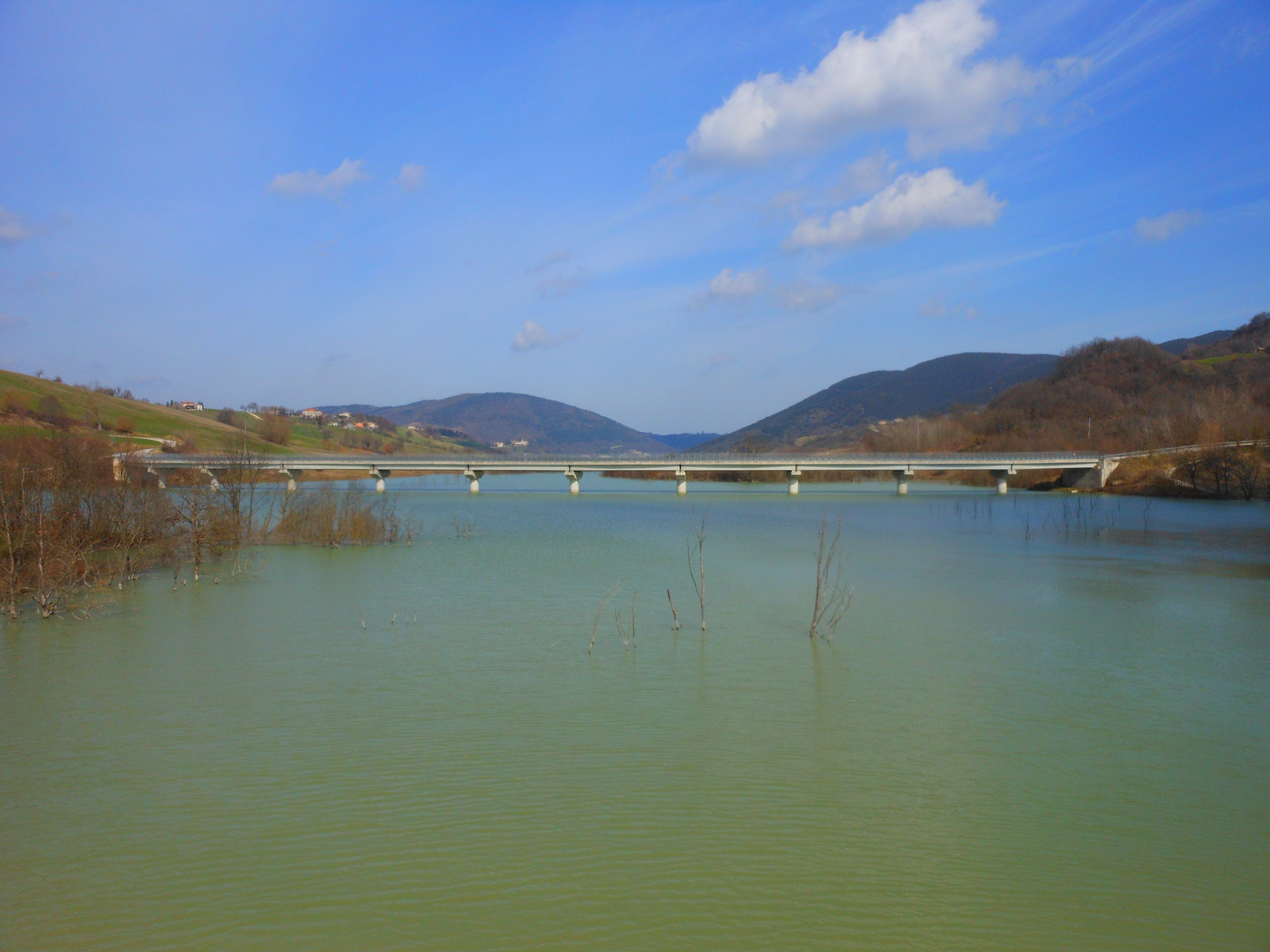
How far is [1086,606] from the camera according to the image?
20062 mm

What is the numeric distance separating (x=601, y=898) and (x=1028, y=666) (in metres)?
10.5

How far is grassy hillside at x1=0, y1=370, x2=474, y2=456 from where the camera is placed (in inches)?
2992

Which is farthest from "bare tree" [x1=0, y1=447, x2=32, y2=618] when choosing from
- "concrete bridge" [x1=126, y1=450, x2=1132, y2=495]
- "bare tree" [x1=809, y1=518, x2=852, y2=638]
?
"concrete bridge" [x1=126, y1=450, x2=1132, y2=495]

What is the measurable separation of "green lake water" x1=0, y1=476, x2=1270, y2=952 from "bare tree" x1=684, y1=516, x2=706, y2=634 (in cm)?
57

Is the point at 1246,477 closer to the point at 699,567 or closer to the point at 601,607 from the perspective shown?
the point at 699,567

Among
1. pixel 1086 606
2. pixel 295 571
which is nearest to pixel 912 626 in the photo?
pixel 1086 606

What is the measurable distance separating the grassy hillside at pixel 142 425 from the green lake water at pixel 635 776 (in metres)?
A: 51.5

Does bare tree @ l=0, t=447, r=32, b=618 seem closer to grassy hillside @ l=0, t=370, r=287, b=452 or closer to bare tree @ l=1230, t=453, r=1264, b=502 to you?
grassy hillside @ l=0, t=370, r=287, b=452

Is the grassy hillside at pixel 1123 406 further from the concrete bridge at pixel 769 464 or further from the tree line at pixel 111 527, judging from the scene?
the tree line at pixel 111 527

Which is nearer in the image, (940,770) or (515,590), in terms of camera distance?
(940,770)

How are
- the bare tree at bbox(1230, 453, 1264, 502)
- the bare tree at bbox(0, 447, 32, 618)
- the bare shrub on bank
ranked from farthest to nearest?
the bare tree at bbox(1230, 453, 1264, 502) < the bare shrub on bank < the bare tree at bbox(0, 447, 32, 618)

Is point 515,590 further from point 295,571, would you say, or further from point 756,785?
point 756,785

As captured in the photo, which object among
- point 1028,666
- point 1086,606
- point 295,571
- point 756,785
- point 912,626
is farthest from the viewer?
point 295,571

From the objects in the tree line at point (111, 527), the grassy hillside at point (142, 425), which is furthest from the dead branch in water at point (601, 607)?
the grassy hillside at point (142, 425)
